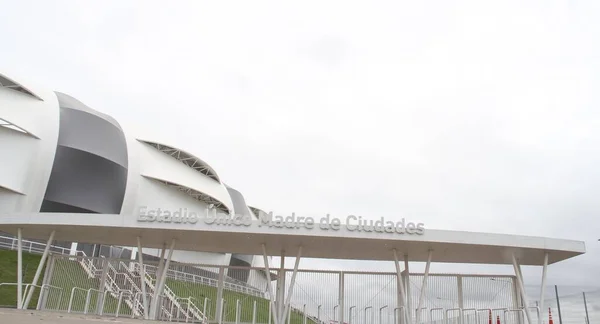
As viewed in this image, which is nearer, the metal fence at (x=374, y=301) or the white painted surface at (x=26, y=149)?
the metal fence at (x=374, y=301)

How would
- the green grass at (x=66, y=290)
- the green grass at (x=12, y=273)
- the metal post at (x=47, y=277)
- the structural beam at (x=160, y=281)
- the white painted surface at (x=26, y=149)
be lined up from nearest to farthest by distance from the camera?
the structural beam at (x=160, y=281)
the metal post at (x=47, y=277)
the green grass at (x=66, y=290)
the green grass at (x=12, y=273)
the white painted surface at (x=26, y=149)

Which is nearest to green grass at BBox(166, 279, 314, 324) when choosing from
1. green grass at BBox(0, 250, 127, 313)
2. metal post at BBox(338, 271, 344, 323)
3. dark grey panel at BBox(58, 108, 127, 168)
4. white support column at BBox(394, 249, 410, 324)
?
metal post at BBox(338, 271, 344, 323)

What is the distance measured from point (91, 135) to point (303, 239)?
23.7 m

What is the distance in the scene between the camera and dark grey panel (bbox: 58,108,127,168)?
3283cm

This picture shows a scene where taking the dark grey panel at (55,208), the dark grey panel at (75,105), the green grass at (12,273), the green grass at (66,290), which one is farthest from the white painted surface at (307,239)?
the dark grey panel at (75,105)

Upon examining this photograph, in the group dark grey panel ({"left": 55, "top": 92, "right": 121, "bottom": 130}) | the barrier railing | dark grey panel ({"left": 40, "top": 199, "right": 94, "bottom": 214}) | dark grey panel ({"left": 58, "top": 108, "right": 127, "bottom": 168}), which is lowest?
the barrier railing

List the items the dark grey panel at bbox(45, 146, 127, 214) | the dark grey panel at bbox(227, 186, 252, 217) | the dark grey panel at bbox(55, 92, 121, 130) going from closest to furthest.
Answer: the dark grey panel at bbox(45, 146, 127, 214) → the dark grey panel at bbox(55, 92, 121, 130) → the dark grey panel at bbox(227, 186, 252, 217)

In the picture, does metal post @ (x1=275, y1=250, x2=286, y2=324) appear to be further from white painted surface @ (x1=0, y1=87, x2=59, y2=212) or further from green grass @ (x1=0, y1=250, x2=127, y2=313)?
white painted surface @ (x1=0, y1=87, x2=59, y2=212)

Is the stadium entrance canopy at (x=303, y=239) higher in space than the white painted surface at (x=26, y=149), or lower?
lower

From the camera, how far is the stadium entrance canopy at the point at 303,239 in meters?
14.9

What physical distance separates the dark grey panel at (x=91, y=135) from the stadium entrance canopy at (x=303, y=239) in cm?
1610

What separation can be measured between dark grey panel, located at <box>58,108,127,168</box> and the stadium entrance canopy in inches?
634

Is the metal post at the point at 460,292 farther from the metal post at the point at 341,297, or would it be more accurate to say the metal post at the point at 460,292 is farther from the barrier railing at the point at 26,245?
the barrier railing at the point at 26,245

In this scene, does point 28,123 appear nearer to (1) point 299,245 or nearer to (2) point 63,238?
(2) point 63,238
